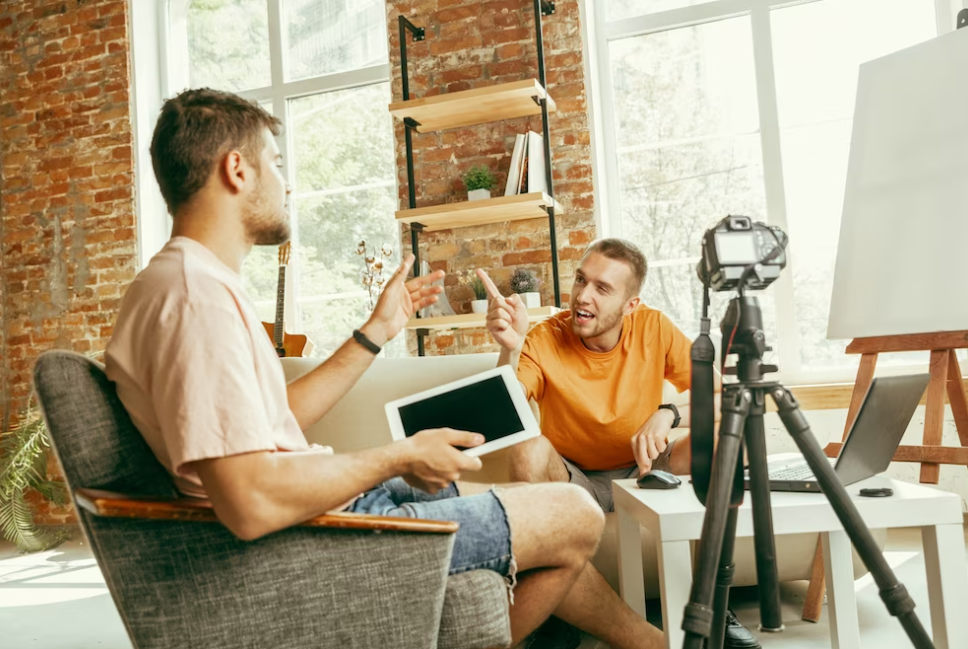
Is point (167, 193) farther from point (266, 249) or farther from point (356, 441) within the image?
point (266, 249)

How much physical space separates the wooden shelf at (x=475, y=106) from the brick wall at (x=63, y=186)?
6.01 ft

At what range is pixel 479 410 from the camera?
152 cm

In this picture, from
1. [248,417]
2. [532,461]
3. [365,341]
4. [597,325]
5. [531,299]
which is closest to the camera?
[248,417]

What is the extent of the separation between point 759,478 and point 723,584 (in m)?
0.17

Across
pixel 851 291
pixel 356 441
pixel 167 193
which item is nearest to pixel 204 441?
pixel 167 193

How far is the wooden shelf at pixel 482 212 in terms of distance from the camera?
3598 mm

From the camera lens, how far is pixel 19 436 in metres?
4.14

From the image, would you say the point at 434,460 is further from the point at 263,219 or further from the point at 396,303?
the point at 396,303

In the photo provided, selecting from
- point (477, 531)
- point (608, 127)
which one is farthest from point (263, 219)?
point (608, 127)

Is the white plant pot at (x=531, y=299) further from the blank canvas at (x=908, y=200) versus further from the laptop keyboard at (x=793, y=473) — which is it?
the laptop keyboard at (x=793, y=473)

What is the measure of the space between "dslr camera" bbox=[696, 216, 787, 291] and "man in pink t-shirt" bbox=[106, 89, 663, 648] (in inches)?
18.2

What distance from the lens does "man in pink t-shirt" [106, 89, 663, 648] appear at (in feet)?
3.39

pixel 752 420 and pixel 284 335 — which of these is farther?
pixel 284 335

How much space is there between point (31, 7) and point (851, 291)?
4.88 m
